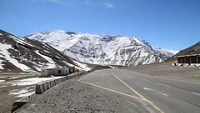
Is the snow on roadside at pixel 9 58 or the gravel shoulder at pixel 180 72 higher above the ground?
the snow on roadside at pixel 9 58

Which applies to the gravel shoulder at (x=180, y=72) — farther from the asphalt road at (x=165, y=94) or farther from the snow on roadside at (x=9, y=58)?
the snow on roadside at (x=9, y=58)

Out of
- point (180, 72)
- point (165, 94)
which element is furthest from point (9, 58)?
point (165, 94)

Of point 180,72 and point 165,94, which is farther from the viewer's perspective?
point 180,72

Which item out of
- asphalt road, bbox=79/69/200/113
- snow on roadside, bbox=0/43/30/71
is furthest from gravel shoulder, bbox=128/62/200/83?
snow on roadside, bbox=0/43/30/71

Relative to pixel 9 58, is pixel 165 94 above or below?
below

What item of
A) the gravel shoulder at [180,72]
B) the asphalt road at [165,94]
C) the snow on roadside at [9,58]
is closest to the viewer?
the asphalt road at [165,94]

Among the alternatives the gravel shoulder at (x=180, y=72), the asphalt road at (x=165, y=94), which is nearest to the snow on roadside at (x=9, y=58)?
the gravel shoulder at (x=180, y=72)

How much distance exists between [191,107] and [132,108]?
8.00 ft

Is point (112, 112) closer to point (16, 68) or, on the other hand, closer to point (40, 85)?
point (40, 85)

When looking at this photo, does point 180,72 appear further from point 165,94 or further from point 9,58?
point 9,58

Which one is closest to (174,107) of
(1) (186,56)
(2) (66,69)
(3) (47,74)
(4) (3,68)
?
(3) (47,74)

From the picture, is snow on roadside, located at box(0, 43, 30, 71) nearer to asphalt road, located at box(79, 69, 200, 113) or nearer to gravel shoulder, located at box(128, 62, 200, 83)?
gravel shoulder, located at box(128, 62, 200, 83)

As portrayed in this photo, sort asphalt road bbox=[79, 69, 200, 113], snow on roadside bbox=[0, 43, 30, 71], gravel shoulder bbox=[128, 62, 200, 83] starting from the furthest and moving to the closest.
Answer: snow on roadside bbox=[0, 43, 30, 71]
gravel shoulder bbox=[128, 62, 200, 83]
asphalt road bbox=[79, 69, 200, 113]

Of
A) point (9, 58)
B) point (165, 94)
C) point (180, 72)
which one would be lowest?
point (165, 94)
